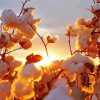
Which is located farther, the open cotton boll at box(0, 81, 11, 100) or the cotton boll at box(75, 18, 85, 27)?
the cotton boll at box(75, 18, 85, 27)

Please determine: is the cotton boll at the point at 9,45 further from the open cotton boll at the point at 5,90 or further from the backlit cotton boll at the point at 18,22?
the open cotton boll at the point at 5,90

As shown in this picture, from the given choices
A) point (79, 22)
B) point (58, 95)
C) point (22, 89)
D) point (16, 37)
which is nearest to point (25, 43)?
point (16, 37)

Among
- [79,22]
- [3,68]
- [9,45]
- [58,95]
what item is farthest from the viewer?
[79,22]

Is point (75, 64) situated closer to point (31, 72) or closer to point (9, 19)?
point (31, 72)

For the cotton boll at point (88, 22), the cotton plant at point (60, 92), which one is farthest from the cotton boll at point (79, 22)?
the cotton plant at point (60, 92)

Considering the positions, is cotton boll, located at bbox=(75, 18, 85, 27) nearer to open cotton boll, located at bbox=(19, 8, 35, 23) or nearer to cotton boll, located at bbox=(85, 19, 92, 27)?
cotton boll, located at bbox=(85, 19, 92, 27)

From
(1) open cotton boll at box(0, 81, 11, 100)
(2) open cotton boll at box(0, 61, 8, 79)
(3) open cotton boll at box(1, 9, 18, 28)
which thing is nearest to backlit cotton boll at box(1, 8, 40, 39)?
(3) open cotton boll at box(1, 9, 18, 28)

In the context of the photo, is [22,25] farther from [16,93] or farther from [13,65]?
[16,93]

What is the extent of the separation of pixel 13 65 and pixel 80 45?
0.35 metres

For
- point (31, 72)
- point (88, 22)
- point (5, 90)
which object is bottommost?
point (5, 90)

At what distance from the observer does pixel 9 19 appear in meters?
1.48

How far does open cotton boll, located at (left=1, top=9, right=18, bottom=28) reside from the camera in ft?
4.83

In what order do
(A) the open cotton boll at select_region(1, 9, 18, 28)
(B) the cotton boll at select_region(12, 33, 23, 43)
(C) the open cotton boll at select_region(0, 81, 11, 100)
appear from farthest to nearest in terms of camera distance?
(B) the cotton boll at select_region(12, 33, 23, 43), (A) the open cotton boll at select_region(1, 9, 18, 28), (C) the open cotton boll at select_region(0, 81, 11, 100)

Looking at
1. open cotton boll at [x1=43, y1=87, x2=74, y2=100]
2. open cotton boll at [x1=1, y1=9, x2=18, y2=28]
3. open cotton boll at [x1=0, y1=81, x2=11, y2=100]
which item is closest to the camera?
open cotton boll at [x1=43, y1=87, x2=74, y2=100]
